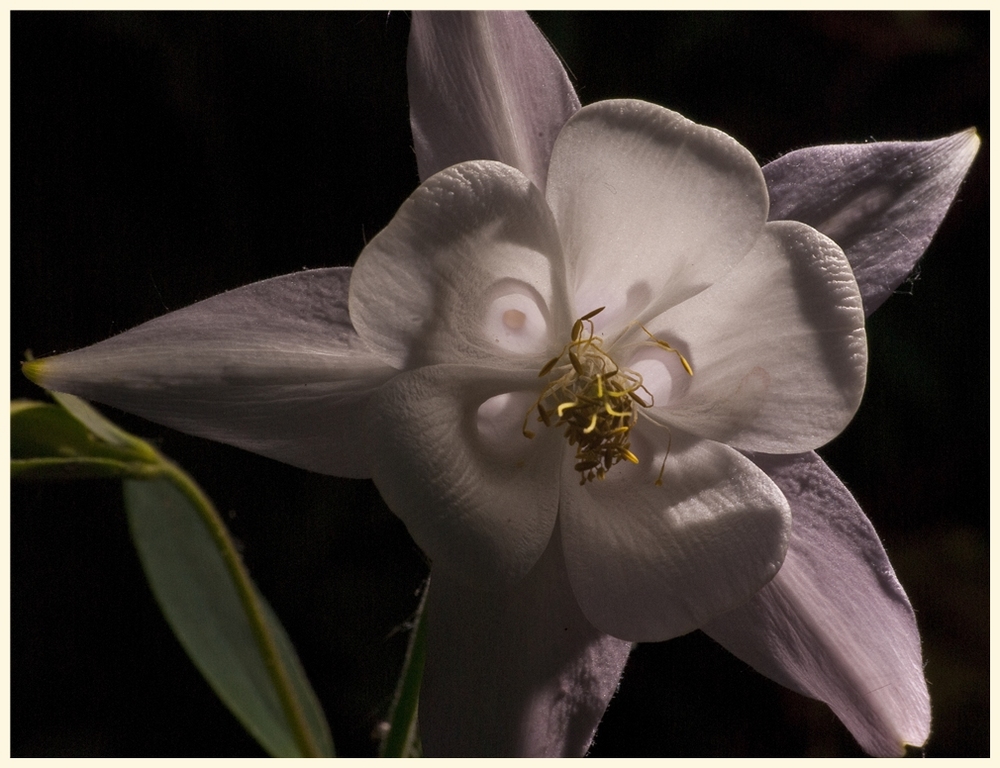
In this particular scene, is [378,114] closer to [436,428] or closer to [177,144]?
[177,144]

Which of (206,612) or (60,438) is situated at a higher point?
(60,438)

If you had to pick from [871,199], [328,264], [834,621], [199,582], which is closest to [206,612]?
[199,582]

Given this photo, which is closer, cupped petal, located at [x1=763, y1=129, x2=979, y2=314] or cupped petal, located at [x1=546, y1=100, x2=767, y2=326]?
cupped petal, located at [x1=546, y1=100, x2=767, y2=326]

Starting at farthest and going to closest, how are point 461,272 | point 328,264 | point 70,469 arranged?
1. point 328,264
2. point 70,469
3. point 461,272

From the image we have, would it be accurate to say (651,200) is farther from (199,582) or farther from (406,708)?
(199,582)

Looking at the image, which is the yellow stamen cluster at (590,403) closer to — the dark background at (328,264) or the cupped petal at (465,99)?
the cupped petal at (465,99)

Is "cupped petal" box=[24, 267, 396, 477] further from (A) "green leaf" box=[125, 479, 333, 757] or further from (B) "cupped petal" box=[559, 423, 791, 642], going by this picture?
(A) "green leaf" box=[125, 479, 333, 757]

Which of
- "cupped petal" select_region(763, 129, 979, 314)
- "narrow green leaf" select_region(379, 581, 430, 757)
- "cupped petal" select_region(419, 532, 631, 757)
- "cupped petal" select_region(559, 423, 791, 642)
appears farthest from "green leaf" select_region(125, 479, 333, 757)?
"cupped petal" select_region(763, 129, 979, 314)
